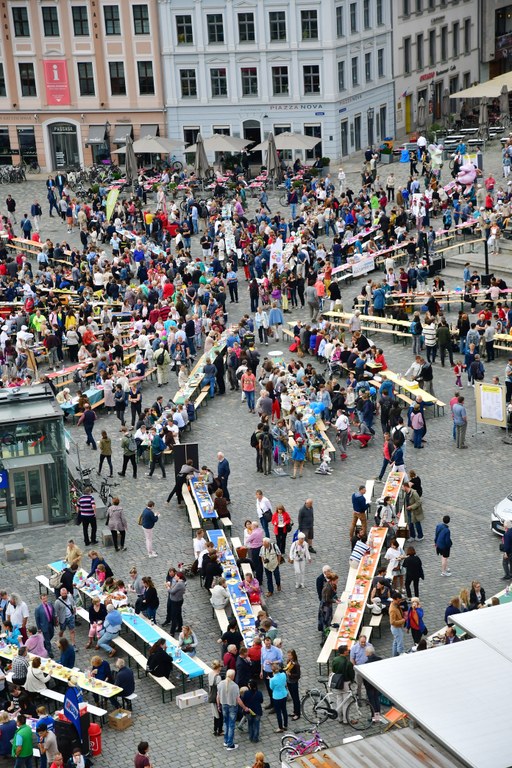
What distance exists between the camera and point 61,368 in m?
Answer: 44.3

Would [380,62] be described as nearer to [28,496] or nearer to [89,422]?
[89,422]

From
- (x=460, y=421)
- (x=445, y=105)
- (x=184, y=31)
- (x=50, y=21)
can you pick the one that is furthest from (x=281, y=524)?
(x=445, y=105)

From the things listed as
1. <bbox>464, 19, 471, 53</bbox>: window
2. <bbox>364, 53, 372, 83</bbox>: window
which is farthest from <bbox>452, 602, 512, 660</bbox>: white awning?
<bbox>464, 19, 471, 53</bbox>: window

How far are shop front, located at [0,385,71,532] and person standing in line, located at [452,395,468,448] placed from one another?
916cm

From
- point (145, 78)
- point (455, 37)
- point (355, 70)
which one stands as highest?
point (455, 37)

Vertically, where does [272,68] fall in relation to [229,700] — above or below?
above

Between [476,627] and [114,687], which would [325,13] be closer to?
[114,687]

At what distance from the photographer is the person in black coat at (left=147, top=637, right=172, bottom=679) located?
25578mm

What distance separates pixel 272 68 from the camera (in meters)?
68.5

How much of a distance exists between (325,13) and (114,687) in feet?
155

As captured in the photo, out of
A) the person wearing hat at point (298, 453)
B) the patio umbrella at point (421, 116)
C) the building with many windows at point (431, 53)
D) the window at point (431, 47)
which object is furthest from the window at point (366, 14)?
the person wearing hat at point (298, 453)

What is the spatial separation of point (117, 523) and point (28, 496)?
10.2 ft

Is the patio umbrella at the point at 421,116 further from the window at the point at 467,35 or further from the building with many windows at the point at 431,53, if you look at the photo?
the window at the point at 467,35

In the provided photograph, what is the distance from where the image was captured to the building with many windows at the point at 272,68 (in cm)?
6750
